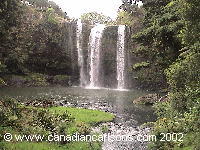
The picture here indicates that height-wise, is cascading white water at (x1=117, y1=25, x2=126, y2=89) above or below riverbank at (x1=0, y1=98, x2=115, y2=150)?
above

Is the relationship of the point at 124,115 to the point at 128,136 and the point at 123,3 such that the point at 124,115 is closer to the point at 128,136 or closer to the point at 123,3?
the point at 128,136

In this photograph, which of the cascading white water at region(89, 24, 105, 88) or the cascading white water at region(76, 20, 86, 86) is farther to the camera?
the cascading white water at region(89, 24, 105, 88)

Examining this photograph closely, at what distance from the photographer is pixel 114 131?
16.8m

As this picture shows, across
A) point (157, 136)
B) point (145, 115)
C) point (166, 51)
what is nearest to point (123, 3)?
point (166, 51)

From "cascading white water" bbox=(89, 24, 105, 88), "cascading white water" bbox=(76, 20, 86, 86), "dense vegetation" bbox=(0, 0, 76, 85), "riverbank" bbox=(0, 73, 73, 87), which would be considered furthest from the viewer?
"cascading white water" bbox=(89, 24, 105, 88)

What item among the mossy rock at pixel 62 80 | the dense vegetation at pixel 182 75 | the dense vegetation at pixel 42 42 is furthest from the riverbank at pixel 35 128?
the dense vegetation at pixel 42 42

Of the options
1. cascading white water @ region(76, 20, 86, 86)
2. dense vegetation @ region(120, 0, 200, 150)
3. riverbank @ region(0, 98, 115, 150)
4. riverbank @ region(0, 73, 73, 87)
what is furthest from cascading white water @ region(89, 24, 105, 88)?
riverbank @ region(0, 98, 115, 150)

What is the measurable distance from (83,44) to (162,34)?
100ft

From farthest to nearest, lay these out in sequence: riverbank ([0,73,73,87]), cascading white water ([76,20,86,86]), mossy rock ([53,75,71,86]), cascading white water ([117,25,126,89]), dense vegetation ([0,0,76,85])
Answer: cascading white water ([76,20,86,86]) < cascading white water ([117,25,126,89]) < dense vegetation ([0,0,76,85]) < mossy rock ([53,75,71,86]) < riverbank ([0,73,73,87])

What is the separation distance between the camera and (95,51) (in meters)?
50.8

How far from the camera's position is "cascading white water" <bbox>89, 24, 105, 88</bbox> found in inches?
1967

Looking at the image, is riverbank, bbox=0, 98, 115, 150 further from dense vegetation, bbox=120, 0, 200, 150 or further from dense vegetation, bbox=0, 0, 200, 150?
dense vegetation, bbox=120, 0, 200, 150

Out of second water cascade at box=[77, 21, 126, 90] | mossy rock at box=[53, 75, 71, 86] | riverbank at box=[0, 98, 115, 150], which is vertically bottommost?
riverbank at box=[0, 98, 115, 150]

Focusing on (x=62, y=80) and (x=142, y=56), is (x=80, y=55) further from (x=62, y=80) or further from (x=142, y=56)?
(x=142, y=56)
